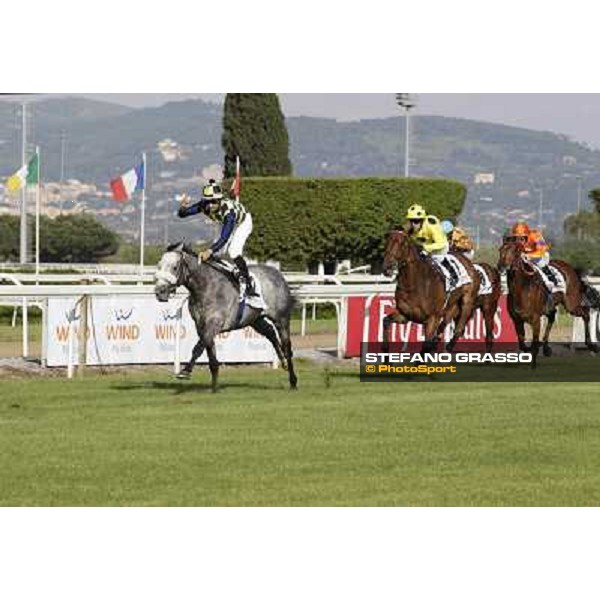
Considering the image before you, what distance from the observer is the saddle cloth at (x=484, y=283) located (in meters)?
21.8

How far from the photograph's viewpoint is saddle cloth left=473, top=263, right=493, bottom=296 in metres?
21.8

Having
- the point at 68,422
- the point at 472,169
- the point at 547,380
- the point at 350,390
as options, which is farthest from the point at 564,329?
the point at 472,169

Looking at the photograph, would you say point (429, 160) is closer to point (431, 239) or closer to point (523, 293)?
point (523, 293)

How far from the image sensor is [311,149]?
570 ft

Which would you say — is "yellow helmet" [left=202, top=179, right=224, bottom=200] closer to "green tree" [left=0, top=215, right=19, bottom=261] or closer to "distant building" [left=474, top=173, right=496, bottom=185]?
"green tree" [left=0, top=215, right=19, bottom=261]

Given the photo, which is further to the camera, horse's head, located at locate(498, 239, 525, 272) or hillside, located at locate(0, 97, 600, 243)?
hillside, located at locate(0, 97, 600, 243)

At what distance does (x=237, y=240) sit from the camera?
1758cm

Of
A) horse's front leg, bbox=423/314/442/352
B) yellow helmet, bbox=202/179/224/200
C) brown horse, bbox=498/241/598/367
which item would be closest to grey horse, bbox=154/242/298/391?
yellow helmet, bbox=202/179/224/200

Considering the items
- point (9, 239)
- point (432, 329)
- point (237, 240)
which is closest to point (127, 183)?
point (432, 329)

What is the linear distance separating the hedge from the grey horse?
24.3 metres

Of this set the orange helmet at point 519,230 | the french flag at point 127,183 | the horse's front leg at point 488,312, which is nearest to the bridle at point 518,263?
the orange helmet at point 519,230

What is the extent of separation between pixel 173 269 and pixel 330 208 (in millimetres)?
25882

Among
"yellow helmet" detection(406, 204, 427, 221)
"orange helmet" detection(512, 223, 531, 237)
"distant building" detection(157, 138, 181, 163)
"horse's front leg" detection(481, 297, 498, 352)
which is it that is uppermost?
"distant building" detection(157, 138, 181, 163)

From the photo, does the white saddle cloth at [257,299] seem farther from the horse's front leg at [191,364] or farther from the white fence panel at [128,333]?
the white fence panel at [128,333]
